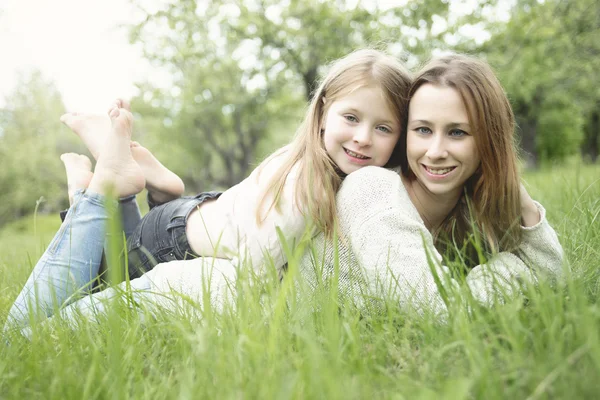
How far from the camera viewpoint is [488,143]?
2037 millimetres

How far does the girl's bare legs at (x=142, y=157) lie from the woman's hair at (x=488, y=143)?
157cm

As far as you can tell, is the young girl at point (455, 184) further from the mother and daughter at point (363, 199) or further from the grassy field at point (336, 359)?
the grassy field at point (336, 359)

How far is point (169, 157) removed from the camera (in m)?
24.5

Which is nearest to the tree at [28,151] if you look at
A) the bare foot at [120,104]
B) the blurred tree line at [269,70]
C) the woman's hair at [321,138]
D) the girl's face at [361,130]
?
the blurred tree line at [269,70]

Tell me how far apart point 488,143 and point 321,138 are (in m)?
0.80

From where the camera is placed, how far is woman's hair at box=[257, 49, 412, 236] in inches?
76.6

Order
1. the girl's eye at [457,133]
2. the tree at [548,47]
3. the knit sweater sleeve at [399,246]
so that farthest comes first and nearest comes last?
1. the tree at [548,47]
2. the girl's eye at [457,133]
3. the knit sweater sleeve at [399,246]

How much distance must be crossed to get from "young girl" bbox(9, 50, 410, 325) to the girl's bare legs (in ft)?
0.80

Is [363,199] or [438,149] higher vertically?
[438,149]

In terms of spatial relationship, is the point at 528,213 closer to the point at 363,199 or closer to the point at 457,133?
the point at 457,133

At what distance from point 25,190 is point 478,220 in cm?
2266

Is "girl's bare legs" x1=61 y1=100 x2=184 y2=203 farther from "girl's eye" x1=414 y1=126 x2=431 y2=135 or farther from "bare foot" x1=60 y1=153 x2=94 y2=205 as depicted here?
"girl's eye" x1=414 y1=126 x2=431 y2=135

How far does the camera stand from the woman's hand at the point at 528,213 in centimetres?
213

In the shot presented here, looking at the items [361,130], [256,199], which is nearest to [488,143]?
[361,130]
